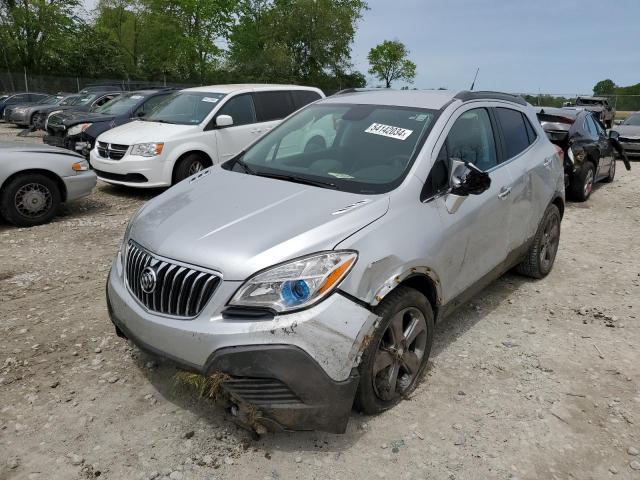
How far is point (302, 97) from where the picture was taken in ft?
32.8

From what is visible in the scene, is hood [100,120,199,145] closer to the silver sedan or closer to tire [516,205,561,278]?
the silver sedan

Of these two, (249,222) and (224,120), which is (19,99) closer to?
(224,120)

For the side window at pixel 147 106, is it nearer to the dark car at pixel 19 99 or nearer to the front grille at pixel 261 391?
the front grille at pixel 261 391

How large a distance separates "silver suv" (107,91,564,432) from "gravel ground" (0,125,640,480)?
0.27 metres

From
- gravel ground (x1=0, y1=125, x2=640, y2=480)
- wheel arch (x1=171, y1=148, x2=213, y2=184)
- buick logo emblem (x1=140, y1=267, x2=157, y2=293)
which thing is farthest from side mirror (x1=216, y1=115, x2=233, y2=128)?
buick logo emblem (x1=140, y1=267, x2=157, y2=293)

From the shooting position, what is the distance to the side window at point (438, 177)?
3311mm

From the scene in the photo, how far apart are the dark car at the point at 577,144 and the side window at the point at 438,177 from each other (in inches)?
234

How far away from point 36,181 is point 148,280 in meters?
4.95

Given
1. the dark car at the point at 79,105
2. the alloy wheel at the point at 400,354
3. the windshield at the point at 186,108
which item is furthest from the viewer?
the dark car at the point at 79,105

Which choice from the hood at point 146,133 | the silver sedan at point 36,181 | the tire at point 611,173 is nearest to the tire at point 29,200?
the silver sedan at point 36,181

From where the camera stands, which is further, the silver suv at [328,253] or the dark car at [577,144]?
the dark car at [577,144]

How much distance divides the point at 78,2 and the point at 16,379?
1704 inches

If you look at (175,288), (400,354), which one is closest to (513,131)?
(400,354)

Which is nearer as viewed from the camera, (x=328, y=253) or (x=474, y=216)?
(x=328, y=253)
